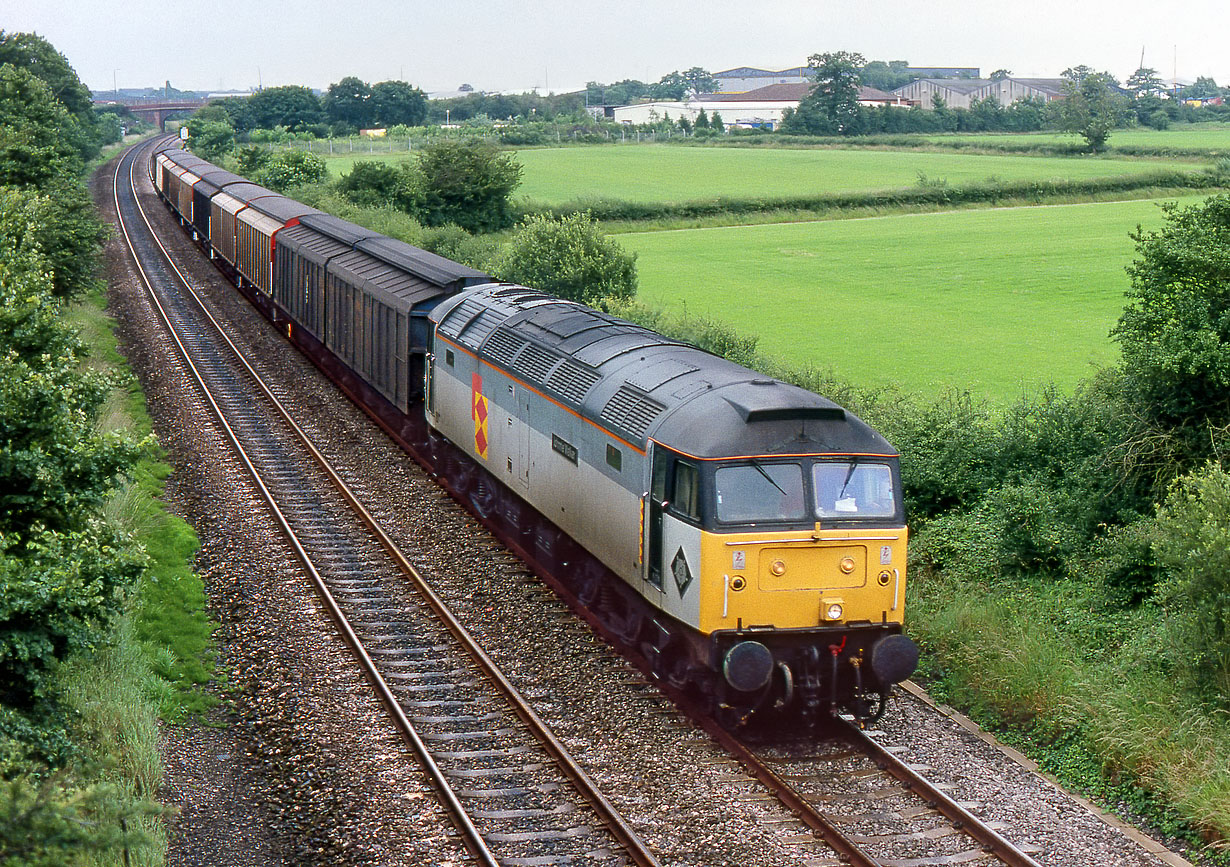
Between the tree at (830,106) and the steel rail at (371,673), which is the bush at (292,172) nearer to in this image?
the steel rail at (371,673)

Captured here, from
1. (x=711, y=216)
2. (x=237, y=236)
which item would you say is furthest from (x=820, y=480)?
(x=711, y=216)

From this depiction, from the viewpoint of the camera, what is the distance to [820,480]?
41.0ft

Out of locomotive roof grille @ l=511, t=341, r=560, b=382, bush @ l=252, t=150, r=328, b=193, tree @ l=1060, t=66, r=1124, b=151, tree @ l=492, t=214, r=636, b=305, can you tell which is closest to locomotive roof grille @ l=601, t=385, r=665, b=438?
locomotive roof grille @ l=511, t=341, r=560, b=382

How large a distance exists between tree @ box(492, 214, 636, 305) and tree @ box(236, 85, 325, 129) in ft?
358

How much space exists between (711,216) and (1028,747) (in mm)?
64342

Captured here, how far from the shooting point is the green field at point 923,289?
33.6 meters

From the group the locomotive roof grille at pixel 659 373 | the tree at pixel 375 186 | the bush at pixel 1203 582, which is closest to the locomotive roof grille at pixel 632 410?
the locomotive roof grille at pixel 659 373

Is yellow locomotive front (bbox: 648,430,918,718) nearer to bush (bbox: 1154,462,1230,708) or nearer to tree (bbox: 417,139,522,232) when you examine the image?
bush (bbox: 1154,462,1230,708)

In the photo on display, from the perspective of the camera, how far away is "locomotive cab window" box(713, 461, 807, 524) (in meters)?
12.2

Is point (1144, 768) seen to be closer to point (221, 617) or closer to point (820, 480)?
point (820, 480)

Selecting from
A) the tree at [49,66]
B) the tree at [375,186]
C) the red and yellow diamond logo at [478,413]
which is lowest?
the red and yellow diamond logo at [478,413]

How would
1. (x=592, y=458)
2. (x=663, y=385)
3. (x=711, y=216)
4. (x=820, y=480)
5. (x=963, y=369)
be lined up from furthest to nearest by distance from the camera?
(x=711, y=216)
(x=963, y=369)
(x=592, y=458)
(x=663, y=385)
(x=820, y=480)

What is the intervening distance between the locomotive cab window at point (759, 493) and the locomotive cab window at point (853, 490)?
22 cm

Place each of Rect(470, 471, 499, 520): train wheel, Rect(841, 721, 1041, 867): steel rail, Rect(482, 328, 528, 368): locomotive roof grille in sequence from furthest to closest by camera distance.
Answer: Rect(470, 471, 499, 520): train wheel < Rect(482, 328, 528, 368): locomotive roof grille < Rect(841, 721, 1041, 867): steel rail
